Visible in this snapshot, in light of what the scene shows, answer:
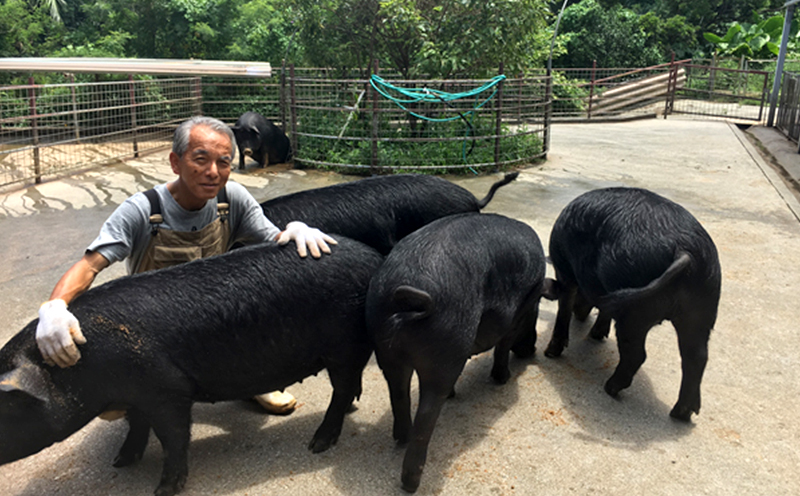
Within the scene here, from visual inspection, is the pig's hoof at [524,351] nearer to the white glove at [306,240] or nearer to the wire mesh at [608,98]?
the white glove at [306,240]

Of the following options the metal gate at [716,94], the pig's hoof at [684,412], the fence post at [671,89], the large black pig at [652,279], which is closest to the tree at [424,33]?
the large black pig at [652,279]

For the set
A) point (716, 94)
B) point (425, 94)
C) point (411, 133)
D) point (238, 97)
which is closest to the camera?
point (425, 94)

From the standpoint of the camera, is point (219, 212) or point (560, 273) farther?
point (560, 273)

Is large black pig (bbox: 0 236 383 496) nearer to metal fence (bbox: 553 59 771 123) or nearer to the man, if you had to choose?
the man

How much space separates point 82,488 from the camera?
8.59 feet

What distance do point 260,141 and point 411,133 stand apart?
2354 mm

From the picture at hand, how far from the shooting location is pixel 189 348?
2521 millimetres

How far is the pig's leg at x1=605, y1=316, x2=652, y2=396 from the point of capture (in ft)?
10.2

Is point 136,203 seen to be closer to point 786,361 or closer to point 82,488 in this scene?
point 82,488

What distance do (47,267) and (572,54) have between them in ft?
73.7

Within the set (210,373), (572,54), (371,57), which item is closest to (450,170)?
(371,57)

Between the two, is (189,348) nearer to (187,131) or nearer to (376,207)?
(187,131)

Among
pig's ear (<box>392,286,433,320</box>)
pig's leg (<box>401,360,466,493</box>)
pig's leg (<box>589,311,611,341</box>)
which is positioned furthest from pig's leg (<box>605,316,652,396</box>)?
pig's ear (<box>392,286,433,320</box>)

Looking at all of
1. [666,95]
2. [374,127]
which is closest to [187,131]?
[374,127]
